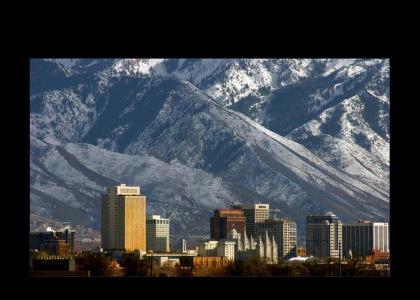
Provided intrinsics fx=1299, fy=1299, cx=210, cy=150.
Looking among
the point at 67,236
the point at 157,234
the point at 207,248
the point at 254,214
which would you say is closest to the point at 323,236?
the point at 254,214

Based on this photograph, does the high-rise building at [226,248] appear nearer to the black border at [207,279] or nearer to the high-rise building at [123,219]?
the high-rise building at [123,219]

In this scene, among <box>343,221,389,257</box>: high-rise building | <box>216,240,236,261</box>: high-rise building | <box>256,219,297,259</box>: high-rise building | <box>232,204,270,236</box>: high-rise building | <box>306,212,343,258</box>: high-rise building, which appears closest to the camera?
<box>216,240,236,261</box>: high-rise building

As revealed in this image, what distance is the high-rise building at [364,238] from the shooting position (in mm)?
98500

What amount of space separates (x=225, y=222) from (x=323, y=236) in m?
8.91

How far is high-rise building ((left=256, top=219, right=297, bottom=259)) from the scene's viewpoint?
101 meters

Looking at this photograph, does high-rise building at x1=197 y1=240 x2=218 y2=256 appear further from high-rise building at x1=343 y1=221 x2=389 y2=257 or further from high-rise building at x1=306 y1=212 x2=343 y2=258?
high-rise building at x1=343 y1=221 x2=389 y2=257

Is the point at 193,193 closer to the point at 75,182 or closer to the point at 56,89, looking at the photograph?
the point at 75,182

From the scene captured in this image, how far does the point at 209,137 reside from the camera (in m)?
141

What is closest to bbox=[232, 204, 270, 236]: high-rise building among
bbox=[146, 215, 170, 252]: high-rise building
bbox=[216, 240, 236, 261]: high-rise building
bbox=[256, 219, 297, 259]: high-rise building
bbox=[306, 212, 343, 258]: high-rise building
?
bbox=[256, 219, 297, 259]: high-rise building

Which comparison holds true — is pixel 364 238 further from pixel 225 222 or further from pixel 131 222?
pixel 131 222

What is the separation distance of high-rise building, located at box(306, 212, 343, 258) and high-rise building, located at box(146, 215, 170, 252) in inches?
447

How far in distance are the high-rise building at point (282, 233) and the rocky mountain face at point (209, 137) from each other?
11168 mm

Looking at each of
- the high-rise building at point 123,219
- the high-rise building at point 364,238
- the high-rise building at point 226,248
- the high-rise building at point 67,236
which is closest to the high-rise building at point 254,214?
the high-rise building at point 364,238
